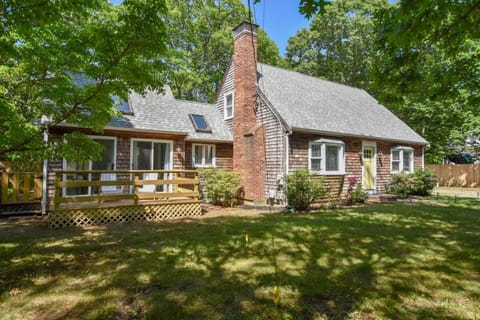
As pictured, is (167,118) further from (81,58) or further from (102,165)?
(81,58)

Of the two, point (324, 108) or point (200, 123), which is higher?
point (324, 108)

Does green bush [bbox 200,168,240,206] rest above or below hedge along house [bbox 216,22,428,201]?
below

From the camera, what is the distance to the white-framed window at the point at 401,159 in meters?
15.0

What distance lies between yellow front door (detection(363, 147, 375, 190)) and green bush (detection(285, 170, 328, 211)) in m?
4.81

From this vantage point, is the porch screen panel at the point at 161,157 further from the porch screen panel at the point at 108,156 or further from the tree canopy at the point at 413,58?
the tree canopy at the point at 413,58

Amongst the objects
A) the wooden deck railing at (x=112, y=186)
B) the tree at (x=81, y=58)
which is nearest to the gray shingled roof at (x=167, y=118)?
the wooden deck railing at (x=112, y=186)

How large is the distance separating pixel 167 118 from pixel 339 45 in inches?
984

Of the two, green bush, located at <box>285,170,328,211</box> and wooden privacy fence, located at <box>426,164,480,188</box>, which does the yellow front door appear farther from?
wooden privacy fence, located at <box>426,164,480,188</box>

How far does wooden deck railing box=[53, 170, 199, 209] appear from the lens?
298 inches

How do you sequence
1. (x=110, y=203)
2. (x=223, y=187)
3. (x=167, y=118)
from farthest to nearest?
1. (x=167, y=118)
2. (x=223, y=187)
3. (x=110, y=203)

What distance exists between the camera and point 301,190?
32.8 ft

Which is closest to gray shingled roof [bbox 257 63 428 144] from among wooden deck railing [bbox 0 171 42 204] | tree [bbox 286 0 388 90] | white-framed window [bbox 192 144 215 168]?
white-framed window [bbox 192 144 215 168]

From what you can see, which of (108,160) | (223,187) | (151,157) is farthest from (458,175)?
(108,160)

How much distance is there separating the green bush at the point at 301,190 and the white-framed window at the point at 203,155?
4.42m
